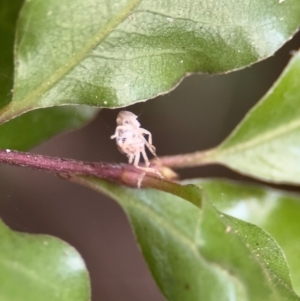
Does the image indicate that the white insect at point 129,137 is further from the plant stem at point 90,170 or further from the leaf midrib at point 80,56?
the leaf midrib at point 80,56

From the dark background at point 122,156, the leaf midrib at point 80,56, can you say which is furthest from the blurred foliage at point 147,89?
the dark background at point 122,156

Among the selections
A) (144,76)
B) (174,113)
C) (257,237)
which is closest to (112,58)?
(144,76)

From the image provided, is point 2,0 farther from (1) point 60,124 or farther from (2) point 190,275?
(2) point 190,275

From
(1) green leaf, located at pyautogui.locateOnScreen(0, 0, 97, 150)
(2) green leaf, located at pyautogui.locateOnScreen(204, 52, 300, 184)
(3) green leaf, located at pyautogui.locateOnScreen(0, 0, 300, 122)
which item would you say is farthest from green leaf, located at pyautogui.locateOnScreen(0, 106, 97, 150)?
(2) green leaf, located at pyautogui.locateOnScreen(204, 52, 300, 184)

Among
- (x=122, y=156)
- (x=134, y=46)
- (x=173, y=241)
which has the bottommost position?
(x=122, y=156)

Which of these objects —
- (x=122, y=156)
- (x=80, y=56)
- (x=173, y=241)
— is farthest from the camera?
(x=122, y=156)

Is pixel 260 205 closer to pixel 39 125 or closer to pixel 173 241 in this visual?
pixel 173 241

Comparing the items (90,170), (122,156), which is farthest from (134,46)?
(122,156)

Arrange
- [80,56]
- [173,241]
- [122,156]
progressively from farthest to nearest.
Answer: [122,156] < [173,241] < [80,56]
